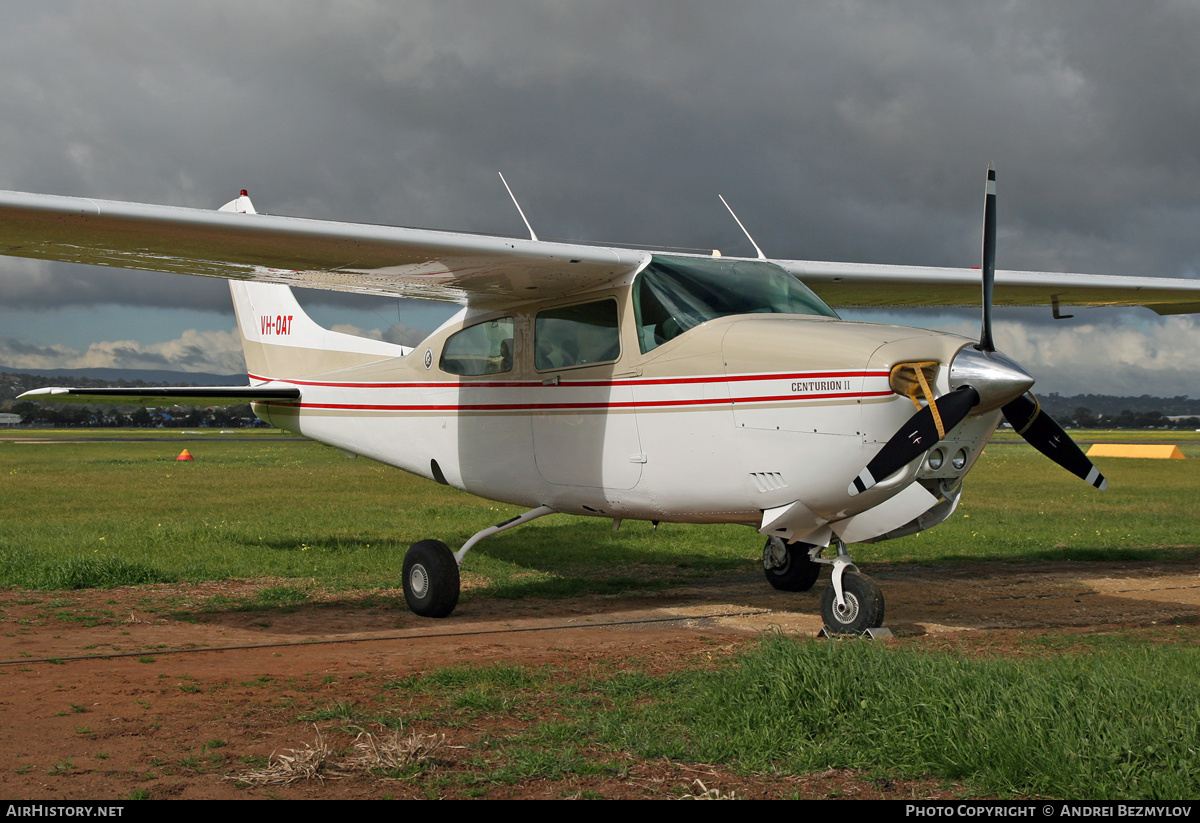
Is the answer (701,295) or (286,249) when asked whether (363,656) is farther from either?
(701,295)

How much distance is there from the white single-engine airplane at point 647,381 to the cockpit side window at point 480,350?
0.02 meters

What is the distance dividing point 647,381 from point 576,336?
3.17 feet

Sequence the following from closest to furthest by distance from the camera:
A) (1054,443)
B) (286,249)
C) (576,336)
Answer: (1054,443) → (286,249) → (576,336)

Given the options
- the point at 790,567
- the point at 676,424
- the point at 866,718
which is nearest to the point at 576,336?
the point at 676,424

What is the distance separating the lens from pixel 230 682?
5.57 m

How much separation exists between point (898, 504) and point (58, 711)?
16.9 feet

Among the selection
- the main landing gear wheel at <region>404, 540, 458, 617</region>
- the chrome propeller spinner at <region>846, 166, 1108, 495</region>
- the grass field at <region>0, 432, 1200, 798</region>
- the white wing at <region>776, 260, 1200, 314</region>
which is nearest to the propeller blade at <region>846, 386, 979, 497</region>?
the chrome propeller spinner at <region>846, 166, 1108, 495</region>

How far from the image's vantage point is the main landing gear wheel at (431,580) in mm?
7945

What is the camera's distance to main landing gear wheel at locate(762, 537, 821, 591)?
9.27 metres

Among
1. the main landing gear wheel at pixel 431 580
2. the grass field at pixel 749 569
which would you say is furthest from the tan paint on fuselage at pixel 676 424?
the grass field at pixel 749 569

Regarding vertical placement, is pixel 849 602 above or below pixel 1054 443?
below

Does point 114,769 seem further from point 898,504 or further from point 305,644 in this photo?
point 898,504

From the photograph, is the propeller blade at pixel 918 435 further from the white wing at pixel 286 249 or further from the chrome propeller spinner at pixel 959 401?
the white wing at pixel 286 249

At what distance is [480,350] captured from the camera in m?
8.58
